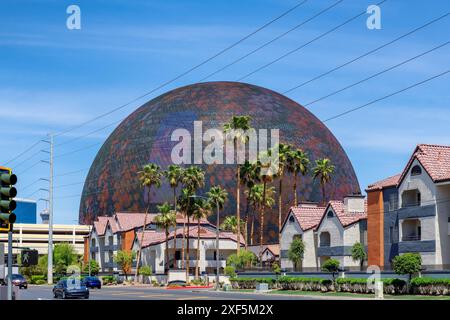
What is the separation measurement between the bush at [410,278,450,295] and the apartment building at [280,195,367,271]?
81.9 feet

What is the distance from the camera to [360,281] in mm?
66062

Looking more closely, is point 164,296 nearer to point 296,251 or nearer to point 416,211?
point 416,211

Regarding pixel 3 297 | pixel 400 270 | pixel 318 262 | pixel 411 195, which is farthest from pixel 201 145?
pixel 3 297

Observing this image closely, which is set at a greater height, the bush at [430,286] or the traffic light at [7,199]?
the traffic light at [7,199]

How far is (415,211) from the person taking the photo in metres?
73.3

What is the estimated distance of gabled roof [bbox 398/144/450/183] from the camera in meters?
71.1

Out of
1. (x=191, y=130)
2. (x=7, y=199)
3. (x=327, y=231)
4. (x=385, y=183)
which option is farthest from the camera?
(x=191, y=130)

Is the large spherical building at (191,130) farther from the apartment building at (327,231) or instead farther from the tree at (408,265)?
the tree at (408,265)

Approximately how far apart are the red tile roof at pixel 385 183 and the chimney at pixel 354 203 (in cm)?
1000

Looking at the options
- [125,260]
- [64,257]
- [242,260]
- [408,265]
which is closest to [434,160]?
[408,265]

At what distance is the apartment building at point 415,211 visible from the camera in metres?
71.0

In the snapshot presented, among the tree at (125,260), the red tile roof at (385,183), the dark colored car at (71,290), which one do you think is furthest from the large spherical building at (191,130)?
the dark colored car at (71,290)

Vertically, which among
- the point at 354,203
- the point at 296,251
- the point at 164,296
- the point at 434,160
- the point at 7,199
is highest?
the point at 434,160
